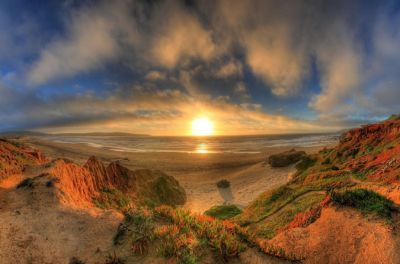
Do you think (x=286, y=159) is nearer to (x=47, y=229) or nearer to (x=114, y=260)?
(x=114, y=260)

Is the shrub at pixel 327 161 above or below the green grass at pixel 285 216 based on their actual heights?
above

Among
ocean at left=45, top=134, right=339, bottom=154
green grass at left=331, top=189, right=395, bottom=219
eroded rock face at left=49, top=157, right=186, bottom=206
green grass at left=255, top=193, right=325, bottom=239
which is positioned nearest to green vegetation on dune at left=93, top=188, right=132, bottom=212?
eroded rock face at left=49, top=157, right=186, bottom=206

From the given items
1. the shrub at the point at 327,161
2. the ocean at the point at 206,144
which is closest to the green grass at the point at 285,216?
the shrub at the point at 327,161

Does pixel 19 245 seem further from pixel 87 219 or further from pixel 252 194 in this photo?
pixel 252 194

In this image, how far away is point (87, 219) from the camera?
7223mm

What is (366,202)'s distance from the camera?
6.96 m

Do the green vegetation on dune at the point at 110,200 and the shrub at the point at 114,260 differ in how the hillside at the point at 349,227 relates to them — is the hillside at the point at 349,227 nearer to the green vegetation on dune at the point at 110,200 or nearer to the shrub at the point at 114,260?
the shrub at the point at 114,260

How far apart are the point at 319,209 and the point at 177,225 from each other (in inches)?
240

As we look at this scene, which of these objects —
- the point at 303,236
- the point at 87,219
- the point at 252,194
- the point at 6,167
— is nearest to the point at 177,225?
the point at 87,219

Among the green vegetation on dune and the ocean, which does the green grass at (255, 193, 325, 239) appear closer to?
the green vegetation on dune

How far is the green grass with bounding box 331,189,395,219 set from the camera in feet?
21.1

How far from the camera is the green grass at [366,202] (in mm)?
6441

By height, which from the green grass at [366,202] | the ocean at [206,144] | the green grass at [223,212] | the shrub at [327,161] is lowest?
the green grass at [223,212]

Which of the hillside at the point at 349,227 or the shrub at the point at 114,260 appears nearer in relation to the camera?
the shrub at the point at 114,260
